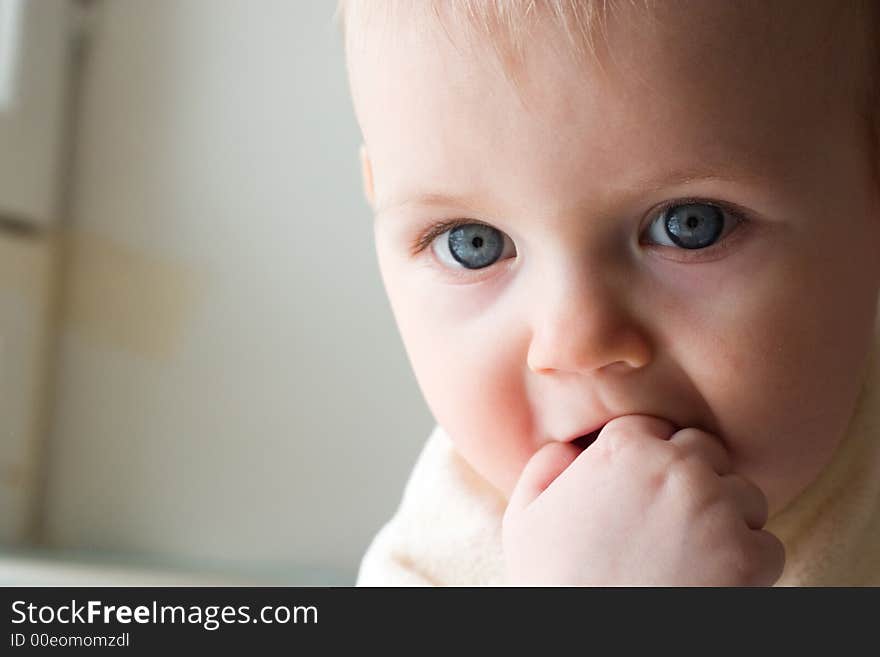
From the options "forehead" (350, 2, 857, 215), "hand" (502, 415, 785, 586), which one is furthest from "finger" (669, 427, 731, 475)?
"forehead" (350, 2, 857, 215)

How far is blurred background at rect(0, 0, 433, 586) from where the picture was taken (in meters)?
1.41

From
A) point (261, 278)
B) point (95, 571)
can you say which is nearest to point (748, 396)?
point (95, 571)

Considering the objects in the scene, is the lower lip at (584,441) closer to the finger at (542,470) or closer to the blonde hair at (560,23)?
the finger at (542,470)

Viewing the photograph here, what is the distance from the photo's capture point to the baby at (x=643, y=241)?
1.67ft

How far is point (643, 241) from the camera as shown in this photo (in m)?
0.54

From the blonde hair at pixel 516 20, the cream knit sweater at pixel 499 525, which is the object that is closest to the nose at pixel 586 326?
the blonde hair at pixel 516 20

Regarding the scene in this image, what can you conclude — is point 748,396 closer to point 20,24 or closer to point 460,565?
point 460,565

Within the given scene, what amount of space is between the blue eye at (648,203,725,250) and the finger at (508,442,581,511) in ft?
0.40

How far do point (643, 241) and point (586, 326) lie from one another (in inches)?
2.2

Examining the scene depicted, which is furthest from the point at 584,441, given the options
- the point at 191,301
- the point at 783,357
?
the point at 191,301
